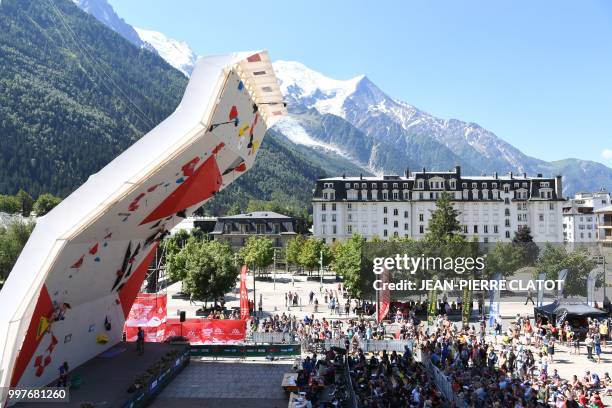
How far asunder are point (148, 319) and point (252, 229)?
61.0 meters

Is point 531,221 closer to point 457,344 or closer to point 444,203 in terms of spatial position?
point 444,203

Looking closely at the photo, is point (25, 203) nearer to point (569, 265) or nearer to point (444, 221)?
point (444, 221)

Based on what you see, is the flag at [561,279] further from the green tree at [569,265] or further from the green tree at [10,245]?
the green tree at [10,245]

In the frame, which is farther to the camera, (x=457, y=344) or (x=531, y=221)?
(x=531, y=221)

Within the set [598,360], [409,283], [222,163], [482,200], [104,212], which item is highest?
[482,200]

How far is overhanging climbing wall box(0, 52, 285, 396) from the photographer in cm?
1495

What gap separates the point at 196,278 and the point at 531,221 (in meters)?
61.3

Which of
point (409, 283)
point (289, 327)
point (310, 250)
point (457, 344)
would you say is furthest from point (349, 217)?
point (457, 344)

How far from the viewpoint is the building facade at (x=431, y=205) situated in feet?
277

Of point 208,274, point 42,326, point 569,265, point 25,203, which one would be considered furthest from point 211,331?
point 25,203

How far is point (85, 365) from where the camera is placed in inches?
912

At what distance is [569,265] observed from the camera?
1489 inches

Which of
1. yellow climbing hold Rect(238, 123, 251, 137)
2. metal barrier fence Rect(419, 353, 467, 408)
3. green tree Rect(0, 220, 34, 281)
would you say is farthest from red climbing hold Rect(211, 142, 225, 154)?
green tree Rect(0, 220, 34, 281)

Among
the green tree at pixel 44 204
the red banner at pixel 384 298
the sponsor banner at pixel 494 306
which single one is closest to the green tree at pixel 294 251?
the red banner at pixel 384 298
